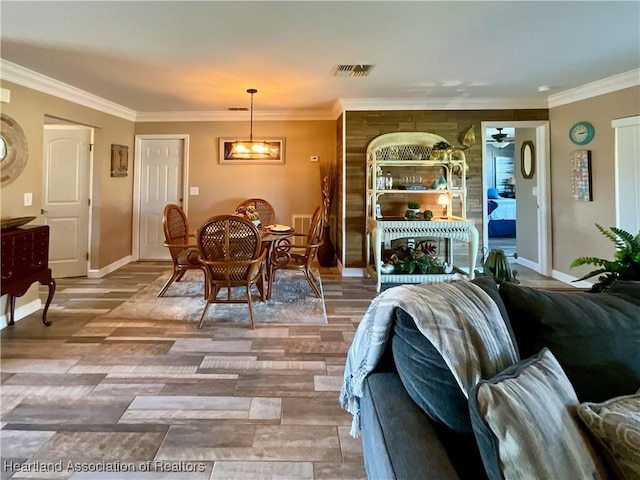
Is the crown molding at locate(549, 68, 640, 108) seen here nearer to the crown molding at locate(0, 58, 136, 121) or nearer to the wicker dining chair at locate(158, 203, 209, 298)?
the wicker dining chair at locate(158, 203, 209, 298)

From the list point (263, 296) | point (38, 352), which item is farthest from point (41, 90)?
point (263, 296)

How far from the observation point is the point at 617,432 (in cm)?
81

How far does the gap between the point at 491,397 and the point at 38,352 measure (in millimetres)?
3206

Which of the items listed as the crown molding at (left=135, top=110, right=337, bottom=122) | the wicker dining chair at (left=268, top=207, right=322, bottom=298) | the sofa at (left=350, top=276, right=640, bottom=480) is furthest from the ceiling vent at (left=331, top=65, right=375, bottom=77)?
the sofa at (left=350, top=276, right=640, bottom=480)

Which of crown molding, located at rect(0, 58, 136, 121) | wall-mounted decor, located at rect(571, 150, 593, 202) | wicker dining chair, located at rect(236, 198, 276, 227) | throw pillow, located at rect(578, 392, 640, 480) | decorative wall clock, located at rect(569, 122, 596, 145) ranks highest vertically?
crown molding, located at rect(0, 58, 136, 121)

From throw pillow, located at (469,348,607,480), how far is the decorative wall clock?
4809mm

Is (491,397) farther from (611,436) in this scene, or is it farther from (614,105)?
(614,105)

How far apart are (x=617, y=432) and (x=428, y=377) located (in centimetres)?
41

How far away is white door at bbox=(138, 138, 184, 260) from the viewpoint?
6070 mm

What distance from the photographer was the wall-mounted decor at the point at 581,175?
448 cm

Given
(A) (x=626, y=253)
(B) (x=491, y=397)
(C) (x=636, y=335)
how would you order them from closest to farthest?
1. (B) (x=491, y=397)
2. (C) (x=636, y=335)
3. (A) (x=626, y=253)

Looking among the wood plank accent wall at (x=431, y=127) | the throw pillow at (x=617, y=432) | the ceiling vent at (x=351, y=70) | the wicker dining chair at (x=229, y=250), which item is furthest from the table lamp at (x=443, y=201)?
the throw pillow at (x=617, y=432)

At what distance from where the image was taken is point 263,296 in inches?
160

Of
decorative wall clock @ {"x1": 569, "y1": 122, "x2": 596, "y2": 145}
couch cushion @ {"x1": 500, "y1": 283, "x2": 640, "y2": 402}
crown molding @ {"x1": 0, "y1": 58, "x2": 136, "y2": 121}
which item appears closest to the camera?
couch cushion @ {"x1": 500, "y1": 283, "x2": 640, "y2": 402}
